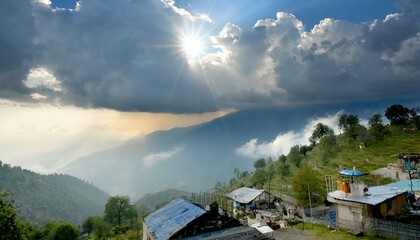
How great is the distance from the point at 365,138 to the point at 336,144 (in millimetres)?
11717

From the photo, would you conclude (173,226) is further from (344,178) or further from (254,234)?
(344,178)

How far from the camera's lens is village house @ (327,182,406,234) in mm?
Answer: 39906

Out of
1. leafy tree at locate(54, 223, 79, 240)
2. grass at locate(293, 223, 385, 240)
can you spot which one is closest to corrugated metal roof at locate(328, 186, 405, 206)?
grass at locate(293, 223, 385, 240)

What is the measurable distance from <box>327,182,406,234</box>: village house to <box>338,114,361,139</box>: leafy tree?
101m

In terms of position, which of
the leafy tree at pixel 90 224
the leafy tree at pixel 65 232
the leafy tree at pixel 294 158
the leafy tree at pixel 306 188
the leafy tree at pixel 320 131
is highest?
the leafy tree at pixel 320 131

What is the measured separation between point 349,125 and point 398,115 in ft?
101

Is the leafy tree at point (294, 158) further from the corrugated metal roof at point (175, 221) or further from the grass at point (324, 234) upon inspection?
A: the corrugated metal roof at point (175, 221)

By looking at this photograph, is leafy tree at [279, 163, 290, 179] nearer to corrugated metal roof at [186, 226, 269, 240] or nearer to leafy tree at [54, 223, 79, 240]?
leafy tree at [54, 223, 79, 240]

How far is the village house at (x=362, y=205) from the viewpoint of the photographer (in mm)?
39906

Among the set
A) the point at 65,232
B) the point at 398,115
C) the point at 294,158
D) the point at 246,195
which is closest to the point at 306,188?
the point at 246,195

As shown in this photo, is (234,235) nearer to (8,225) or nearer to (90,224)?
(8,225)

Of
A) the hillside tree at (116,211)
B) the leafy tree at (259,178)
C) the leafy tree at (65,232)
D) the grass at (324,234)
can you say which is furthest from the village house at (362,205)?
the hillside tree at (116,211)

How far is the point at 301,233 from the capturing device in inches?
1752

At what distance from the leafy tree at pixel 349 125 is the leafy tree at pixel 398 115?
2377 centimetres
